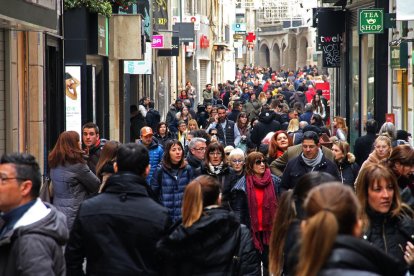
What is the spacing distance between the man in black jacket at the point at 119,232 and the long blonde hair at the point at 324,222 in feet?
7.99

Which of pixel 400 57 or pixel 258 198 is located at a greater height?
pixel 400 57

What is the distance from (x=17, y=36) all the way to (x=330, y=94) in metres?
22.1

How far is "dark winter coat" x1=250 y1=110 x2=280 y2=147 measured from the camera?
2064 cm

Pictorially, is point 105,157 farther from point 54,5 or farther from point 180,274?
point 54,5

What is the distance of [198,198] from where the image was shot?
6.86 m

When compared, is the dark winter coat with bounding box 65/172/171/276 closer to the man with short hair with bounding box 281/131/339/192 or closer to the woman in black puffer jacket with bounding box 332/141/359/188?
the man with short hair with bounding box 281/131/339/192

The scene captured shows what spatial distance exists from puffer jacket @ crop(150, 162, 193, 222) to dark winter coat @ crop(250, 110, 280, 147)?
9.06 metres

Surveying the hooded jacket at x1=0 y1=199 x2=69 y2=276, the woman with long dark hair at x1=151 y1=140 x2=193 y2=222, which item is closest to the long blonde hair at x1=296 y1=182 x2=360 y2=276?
the hooded jacket at x1=0 y1=199 x2=69 y2=276

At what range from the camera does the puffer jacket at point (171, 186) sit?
11.1 m

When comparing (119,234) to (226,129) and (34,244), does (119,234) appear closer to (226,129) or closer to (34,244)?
(34,244)

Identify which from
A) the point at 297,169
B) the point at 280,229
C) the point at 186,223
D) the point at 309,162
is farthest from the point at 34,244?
the point at 309,162

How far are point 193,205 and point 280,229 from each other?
57 cm

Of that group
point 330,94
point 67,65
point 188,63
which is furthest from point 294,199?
point 188,63

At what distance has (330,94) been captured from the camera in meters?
36.6
